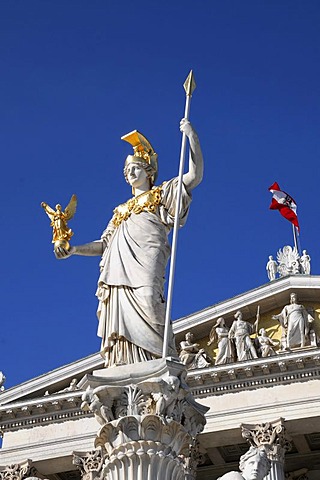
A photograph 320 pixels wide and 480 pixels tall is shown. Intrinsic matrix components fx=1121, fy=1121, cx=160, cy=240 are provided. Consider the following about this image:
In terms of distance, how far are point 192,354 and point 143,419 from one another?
2442cm

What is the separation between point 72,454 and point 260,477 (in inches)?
927

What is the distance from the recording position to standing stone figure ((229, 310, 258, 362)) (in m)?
30.8

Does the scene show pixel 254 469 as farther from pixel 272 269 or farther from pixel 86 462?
pixel 272 269

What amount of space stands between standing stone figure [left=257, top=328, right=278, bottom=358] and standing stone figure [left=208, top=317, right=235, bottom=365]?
794 mm

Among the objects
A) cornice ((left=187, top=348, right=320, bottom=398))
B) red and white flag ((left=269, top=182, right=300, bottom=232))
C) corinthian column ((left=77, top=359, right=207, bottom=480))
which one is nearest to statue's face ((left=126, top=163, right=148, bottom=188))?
corinthian column ((left=77, top=359, right=207, bottom=480))

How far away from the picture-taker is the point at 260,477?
7.60m

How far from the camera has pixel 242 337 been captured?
102 ft

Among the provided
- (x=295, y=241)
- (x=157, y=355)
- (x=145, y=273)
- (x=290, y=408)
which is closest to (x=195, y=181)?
(x=145, y=273)

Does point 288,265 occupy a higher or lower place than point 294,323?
higher

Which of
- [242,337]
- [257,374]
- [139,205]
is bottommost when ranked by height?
[139,205]

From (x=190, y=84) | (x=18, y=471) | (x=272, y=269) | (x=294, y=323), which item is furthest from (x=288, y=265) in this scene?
(x=190, y=84)

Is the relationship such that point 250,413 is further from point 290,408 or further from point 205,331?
point 205,331

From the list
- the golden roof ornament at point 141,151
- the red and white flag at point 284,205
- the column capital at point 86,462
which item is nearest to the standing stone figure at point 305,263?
the red and white flag at point 284,205

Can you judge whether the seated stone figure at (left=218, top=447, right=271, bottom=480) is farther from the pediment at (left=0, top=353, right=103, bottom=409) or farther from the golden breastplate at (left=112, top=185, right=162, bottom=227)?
the pediment at (left=0, top=353, right=103, bottom=409)
